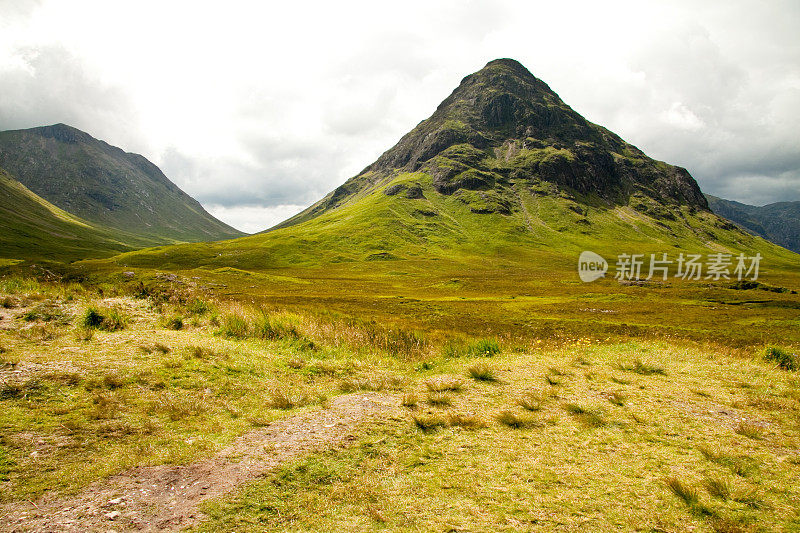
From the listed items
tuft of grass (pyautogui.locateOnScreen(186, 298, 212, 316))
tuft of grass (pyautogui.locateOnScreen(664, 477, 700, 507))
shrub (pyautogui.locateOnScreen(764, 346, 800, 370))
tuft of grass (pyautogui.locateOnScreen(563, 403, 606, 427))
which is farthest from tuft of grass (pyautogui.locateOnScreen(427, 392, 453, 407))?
shrub (pyautogui.locateOnScreen(764, 346, 800, 370))

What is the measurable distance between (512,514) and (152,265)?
129 m

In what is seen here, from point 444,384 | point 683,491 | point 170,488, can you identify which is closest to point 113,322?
point 170,488

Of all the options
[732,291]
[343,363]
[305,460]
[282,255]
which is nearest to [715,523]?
[305,460]

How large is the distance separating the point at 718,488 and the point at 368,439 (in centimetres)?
596

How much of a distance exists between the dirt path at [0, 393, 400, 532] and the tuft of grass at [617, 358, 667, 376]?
33.8 feet

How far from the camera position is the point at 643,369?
12125 millimetres

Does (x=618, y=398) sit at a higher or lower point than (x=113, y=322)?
higher

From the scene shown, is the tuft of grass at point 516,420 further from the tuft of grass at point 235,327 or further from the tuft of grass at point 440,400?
the tuft of grass at point 235,327

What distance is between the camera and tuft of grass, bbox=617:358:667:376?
1196 cm

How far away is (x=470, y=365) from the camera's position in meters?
12.5

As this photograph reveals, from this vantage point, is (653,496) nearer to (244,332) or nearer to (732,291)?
(244,332)

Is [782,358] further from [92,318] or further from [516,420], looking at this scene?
[92,318]

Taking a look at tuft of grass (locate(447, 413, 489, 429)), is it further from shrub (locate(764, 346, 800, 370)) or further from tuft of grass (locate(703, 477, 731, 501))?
shrub (locate(764, 346, 800, 370))

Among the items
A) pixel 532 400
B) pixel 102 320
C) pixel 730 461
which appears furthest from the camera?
pixel 102 320
